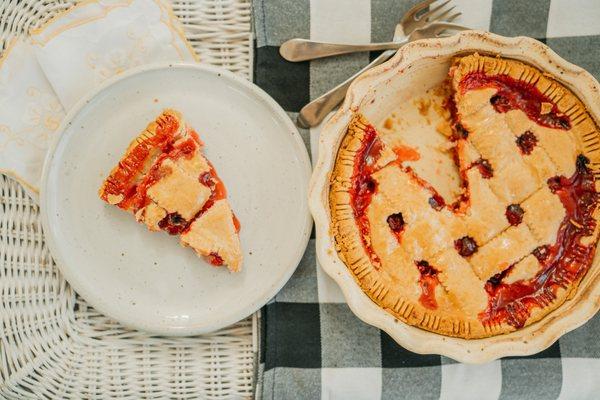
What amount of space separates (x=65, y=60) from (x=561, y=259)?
4.63ft

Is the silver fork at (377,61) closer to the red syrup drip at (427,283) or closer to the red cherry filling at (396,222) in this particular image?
the red cherry filling at (396,222)

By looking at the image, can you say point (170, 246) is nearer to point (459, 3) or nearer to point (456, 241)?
point (456, 241)

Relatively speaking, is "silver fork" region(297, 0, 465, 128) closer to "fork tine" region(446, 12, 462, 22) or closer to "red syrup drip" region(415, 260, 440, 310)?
"fork tine" region(446, 12, 462, 22)

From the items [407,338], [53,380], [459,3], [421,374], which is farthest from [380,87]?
[53,380]

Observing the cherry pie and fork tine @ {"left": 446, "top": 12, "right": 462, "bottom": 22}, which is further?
fork tine @ {"left": 446, "top": 12, "right": 462, "bottom": 22}

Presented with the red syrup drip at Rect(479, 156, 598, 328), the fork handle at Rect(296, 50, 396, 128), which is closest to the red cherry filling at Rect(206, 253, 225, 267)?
the fork handle at Rect(296, 50, 396, 128)

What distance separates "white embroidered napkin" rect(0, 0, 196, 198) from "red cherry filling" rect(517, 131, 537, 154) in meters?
0.91

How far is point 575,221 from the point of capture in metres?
1.51

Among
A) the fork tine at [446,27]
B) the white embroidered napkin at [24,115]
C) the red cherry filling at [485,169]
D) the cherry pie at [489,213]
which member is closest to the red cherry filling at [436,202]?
the cherry pie at [489,213]

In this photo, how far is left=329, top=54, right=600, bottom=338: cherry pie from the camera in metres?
1.49

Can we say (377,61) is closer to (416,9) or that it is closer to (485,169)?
(416,9)

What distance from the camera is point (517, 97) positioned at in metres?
1.54

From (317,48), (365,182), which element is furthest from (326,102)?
(365,182)

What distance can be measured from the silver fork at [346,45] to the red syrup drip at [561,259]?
0.53m
